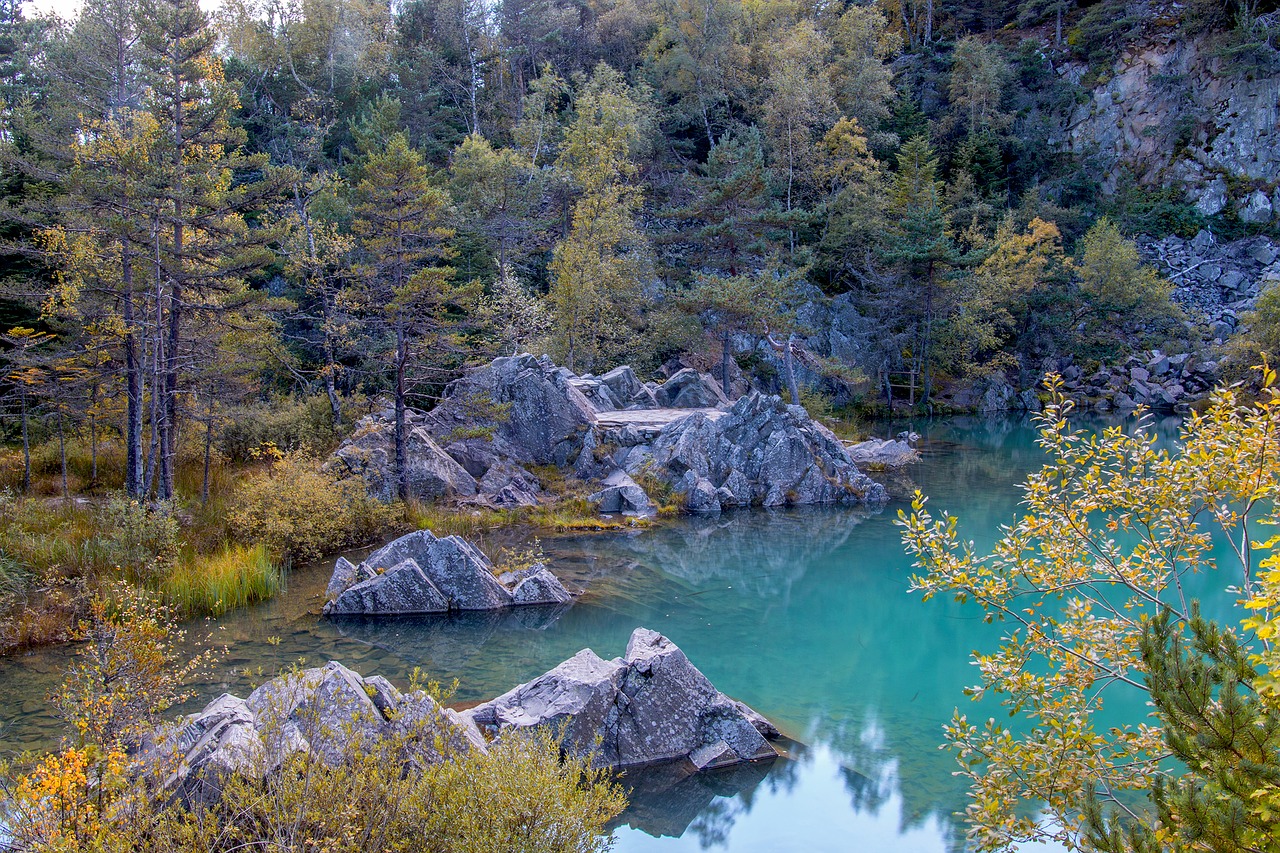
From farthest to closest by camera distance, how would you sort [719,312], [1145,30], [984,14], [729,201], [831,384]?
[984,14] → [1145,30] → [831,384] → [729,201] → [719,312]

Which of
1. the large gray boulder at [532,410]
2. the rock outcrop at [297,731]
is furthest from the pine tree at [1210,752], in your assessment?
the large gray boulder at [532,410]

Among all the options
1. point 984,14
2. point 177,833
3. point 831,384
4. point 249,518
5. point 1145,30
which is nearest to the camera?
point 177,833

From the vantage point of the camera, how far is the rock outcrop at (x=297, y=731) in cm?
617

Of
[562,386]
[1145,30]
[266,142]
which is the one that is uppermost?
[1145,30]

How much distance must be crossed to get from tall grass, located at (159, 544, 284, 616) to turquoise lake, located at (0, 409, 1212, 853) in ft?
1.35

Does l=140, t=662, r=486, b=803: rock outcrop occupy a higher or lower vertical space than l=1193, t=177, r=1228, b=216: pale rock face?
lower

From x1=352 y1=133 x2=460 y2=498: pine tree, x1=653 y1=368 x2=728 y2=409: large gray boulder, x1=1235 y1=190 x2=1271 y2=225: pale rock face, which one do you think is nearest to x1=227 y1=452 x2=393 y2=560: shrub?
x1=352 y1=133 x2=460 y2=498: pine tree

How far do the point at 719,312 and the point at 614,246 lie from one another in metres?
8.03

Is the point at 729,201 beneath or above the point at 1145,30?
beneath

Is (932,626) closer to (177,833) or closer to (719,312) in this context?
(177,833)

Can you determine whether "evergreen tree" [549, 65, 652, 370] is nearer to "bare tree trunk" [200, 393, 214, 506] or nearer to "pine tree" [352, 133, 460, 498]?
"pine tree" [352, 133, 460, 498]

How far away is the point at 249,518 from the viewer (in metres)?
17.3

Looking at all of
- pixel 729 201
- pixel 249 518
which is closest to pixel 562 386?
pixel 249 518

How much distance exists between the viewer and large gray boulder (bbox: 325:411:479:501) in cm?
2116
